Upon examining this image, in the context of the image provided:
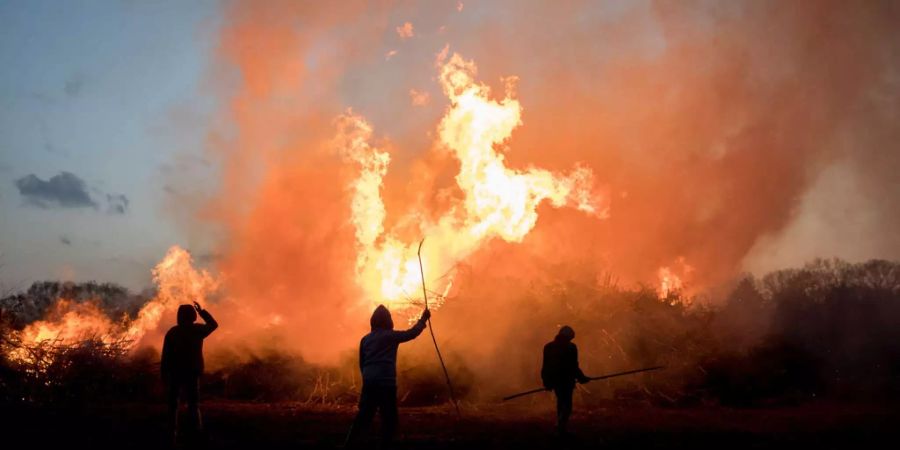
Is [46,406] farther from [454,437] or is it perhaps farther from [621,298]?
[621,298]

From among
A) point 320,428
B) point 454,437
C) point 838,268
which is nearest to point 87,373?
point 320,428

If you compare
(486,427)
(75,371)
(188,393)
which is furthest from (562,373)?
(75,371)

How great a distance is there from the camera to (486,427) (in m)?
13.2

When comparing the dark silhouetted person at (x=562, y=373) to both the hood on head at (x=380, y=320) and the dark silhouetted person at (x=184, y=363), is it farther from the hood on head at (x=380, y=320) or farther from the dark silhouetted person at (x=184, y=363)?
the dark silhouetted person at (x=184, y=363)

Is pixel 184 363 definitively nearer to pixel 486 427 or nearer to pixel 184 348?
pixel 184 348

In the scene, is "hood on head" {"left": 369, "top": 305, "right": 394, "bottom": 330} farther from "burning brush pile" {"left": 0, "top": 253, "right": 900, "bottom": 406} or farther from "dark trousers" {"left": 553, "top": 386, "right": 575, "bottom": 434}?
"burning brush pile" {"left": 0, "top": 253, "right": 900, "bottom": 406}

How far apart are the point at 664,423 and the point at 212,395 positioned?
13357 mm

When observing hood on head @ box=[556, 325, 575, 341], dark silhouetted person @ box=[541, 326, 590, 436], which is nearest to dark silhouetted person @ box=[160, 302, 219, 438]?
dark silhouetted person @ box=[541, 326, 590, 436]

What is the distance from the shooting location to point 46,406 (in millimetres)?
16078

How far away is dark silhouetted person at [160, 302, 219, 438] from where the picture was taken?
10031 millimetres

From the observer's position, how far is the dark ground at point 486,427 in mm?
10672

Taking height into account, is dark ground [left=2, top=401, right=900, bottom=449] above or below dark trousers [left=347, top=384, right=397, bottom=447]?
below

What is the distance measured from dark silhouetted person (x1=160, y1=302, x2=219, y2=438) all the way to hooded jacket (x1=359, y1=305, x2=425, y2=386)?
2879mm

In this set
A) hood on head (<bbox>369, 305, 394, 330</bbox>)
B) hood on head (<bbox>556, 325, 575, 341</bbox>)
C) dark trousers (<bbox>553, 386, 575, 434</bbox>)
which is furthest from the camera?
hood on head (<bbox>556, 325, 575, 341</bbox>)
